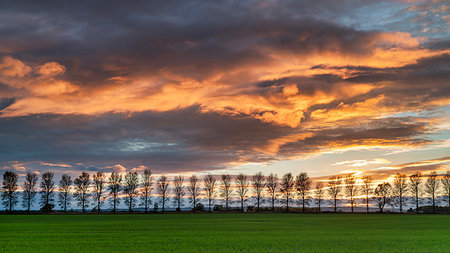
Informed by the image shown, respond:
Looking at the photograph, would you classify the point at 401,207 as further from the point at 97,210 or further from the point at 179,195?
the point at 97,210

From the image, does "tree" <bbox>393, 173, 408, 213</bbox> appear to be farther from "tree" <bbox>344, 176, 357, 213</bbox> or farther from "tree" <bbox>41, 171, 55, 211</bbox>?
"tree" <bbox>41, 171, 55, 211</bbox>

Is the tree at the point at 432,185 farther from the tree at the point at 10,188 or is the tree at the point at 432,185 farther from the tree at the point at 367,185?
the tree at the point at 10,188

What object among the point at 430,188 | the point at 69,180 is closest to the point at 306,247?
the point at 69,180

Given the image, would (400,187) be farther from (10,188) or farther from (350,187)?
(10,188)

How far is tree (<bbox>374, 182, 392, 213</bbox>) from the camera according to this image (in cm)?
16512

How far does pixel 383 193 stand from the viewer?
168m

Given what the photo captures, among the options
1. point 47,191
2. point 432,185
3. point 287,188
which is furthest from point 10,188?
point 432,185

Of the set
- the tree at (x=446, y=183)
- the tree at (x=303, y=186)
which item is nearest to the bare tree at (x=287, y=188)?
the tree at (x=303, y=186)

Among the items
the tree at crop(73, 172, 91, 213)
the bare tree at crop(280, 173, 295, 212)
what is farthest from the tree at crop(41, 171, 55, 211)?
the bare tree at crop(280, 173, 295, 212)

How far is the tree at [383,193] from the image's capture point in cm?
16512

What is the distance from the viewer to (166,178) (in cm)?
16612

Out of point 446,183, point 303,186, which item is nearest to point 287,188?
point 303,186

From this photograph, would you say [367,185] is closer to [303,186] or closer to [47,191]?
[303,186]

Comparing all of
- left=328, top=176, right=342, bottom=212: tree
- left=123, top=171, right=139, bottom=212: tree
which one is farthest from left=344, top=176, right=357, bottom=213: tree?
left=123, top=171, right=139, bottom=212: tree
